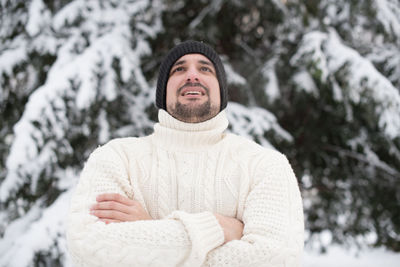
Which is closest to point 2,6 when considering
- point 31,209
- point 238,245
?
point 31,209

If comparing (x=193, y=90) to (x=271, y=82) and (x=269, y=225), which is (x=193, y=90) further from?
(x=271, y=82)

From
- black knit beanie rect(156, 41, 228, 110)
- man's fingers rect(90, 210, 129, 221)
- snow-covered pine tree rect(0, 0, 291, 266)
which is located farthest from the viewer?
snow-covered pine tree rect(0, 0, 291, 266)

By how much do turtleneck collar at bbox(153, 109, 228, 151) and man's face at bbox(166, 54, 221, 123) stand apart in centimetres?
3

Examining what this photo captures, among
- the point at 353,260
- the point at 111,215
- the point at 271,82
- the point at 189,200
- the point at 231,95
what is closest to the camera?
the point at 111,215

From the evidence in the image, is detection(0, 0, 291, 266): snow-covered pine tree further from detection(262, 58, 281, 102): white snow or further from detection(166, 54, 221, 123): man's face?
detection(166, 54, 221, 123): man's face

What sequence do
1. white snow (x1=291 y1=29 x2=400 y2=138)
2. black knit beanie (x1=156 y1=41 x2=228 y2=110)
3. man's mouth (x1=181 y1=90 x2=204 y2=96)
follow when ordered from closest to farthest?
man's mouth (x1=181 y1=90 x2=204 y2=96)
black knit beanie (x1=156 y1=41 x2=228 y2=110)
white snow (x1=291 y1=29 x2=400 y2=138)

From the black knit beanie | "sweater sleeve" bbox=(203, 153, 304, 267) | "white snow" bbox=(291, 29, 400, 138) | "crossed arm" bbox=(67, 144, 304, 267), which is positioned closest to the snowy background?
"white snow" bbox=(291, 29, 400, 138)

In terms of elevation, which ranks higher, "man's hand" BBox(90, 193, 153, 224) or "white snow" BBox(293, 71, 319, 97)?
"white snow" BBox(293, 71, 319, 97)

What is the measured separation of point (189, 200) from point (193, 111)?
45cm

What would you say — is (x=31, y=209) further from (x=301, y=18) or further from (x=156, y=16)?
(x=301, y=18)

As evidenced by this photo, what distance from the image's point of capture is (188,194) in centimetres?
160

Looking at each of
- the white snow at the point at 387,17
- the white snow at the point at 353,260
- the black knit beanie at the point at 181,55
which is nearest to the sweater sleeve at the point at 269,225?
the black knit beanie at the point at 181,55

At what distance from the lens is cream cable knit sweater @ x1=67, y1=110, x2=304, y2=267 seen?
4.20 ft

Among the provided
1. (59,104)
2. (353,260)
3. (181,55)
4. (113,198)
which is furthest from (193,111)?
(353,260)
